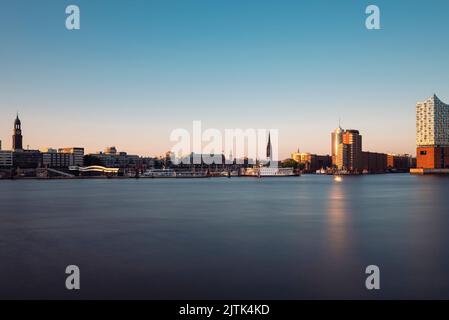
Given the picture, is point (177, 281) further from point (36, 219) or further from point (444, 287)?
point (36, 219)

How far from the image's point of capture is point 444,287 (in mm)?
15453

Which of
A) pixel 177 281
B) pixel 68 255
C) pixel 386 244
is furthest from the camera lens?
pixel 386 244

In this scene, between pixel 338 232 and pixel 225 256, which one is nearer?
pixel 225 256

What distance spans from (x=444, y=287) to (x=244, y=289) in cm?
763

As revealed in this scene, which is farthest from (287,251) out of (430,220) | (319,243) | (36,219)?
(36,219)

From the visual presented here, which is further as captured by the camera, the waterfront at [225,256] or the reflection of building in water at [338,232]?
the reflection of building in water at [338,232]

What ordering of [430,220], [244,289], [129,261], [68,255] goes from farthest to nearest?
1. [430,220]
2. [68,255]
3. [129,261]
4. [244,289]

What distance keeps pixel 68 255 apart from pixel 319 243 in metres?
14.2

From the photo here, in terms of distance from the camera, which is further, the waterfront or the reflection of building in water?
the reflection of building in water

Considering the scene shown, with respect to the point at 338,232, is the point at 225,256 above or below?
above

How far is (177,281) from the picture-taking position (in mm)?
16219
